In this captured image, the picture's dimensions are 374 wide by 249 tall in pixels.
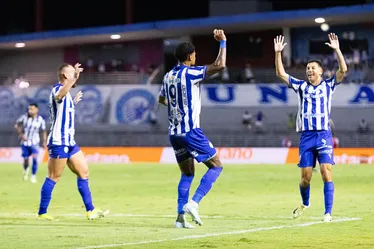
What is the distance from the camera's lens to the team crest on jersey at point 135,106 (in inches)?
2023

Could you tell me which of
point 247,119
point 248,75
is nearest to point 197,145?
point 247,119

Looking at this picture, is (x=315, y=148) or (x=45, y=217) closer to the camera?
(x=315, y=148)

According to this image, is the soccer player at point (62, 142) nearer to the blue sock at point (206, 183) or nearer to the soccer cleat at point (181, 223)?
the soccer cleat at point (181, 223)

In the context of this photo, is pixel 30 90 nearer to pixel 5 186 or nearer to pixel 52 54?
pixel 52 54

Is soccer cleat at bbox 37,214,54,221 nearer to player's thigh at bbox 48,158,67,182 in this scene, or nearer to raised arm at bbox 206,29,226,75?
player's thigh at bbox 48,158,67,182

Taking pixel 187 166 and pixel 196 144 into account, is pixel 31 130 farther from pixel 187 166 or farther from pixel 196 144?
pixel 196 144

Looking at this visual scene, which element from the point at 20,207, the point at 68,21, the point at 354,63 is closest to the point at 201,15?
the point at 68,21

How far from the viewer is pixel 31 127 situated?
28.9m

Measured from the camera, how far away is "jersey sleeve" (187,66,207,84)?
12781 millimetres

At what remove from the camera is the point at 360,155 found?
128ft

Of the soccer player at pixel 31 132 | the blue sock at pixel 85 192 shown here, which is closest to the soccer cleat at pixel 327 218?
the blue sock at pixel 85 192

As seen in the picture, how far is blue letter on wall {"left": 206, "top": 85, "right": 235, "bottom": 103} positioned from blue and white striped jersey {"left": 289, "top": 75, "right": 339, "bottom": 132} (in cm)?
3603

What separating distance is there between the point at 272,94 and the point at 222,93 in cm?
269

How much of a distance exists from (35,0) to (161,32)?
36.8 feet
